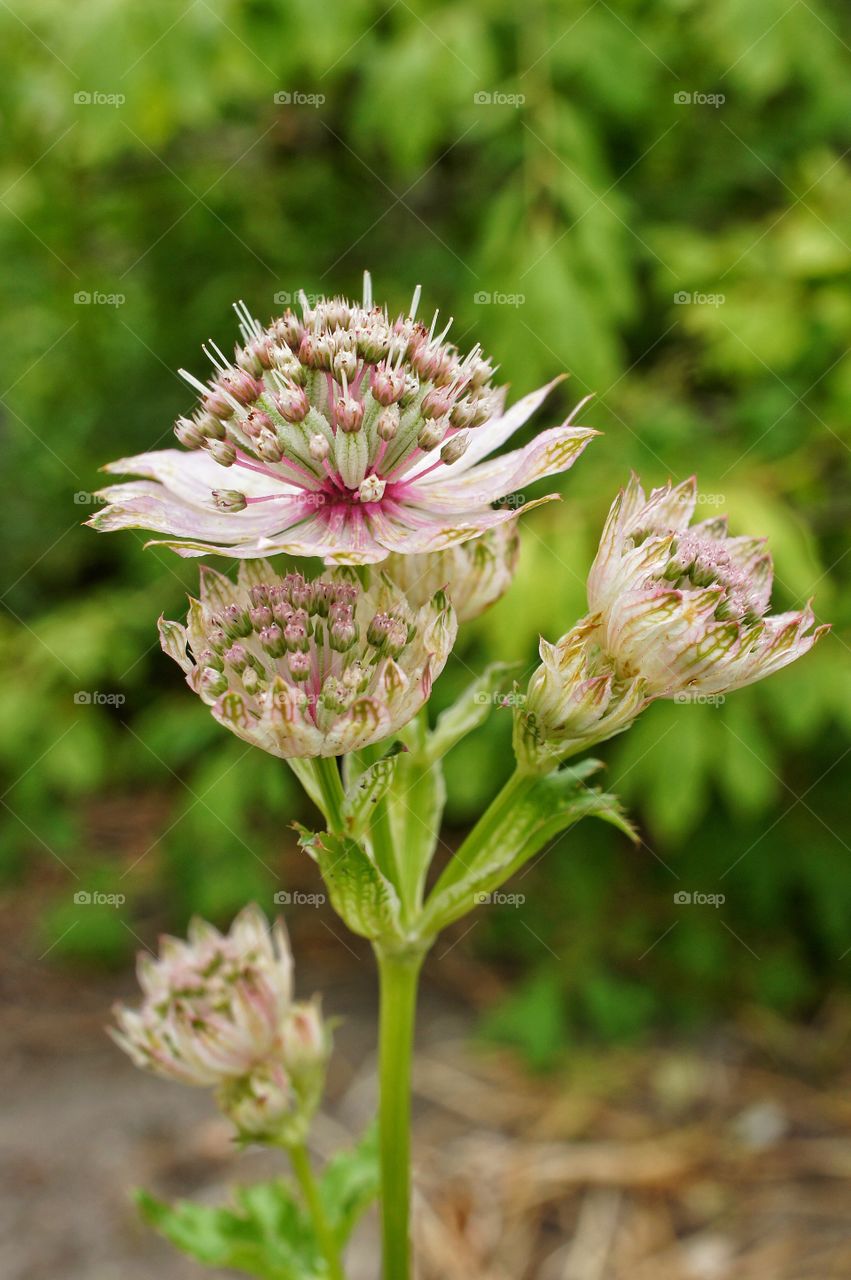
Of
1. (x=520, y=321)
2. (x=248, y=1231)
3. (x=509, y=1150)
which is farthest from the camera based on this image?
(x=509, y=1150)

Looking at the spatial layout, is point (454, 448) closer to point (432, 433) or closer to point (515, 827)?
point (432, 433)

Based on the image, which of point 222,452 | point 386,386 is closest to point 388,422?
point 386,386

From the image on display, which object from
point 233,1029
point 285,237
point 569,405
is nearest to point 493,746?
point 569,405

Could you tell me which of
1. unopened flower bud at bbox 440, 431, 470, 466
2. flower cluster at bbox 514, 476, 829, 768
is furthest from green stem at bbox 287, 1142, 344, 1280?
unopened flower bud at bbox 440, 431, 470, 466

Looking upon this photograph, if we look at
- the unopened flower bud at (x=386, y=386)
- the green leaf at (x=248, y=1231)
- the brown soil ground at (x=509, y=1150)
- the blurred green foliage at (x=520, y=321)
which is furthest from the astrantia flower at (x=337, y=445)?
the brown soil ground at (x=509, y=1150)

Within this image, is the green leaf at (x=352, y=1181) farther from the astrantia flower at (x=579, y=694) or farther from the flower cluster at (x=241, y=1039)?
the astrantia flower at (x=579, y=694)

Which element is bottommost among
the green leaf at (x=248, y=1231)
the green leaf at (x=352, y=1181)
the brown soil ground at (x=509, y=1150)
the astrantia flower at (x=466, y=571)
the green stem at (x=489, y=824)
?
the brown soil ground at (x=509, y=1150)

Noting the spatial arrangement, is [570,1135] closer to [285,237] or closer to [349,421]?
[349,421]
